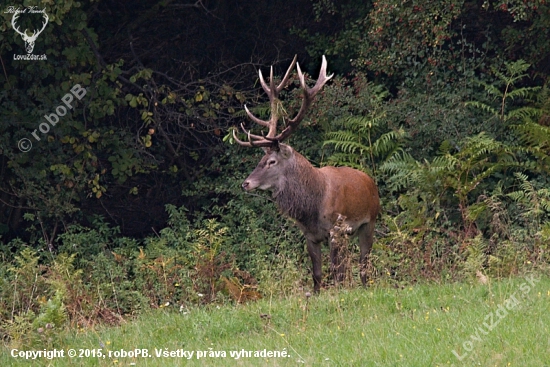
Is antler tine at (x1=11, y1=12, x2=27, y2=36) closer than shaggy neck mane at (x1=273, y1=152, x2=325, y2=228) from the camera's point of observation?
No

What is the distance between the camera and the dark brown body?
10609 millimetres

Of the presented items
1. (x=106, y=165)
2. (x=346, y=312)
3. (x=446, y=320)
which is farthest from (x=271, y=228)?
(x=446, y=320)

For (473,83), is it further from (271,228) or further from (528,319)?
(528,319)

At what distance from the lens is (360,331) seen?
290 inches

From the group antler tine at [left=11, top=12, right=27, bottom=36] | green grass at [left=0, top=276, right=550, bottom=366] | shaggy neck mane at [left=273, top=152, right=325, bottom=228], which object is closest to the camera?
green grass at [left=0, top=276, right=550, bottom=366]

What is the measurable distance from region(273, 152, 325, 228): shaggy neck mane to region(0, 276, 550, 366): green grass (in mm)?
1667

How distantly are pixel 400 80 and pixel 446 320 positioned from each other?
840cm

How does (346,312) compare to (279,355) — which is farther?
(346,312)

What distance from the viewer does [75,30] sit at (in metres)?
13.2

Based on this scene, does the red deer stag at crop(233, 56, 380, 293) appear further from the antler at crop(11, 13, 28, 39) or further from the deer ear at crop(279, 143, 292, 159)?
the antler at crop(11, 13, 28, 39)

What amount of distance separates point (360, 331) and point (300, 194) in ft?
11.1

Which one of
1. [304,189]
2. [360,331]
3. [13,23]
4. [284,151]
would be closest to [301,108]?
[284,151]

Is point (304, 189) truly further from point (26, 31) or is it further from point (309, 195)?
point (26, 31)

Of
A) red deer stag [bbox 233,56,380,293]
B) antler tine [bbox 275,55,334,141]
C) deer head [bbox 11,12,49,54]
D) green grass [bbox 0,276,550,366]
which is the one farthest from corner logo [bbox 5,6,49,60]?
green grass [bbox 0,276,550,366]
